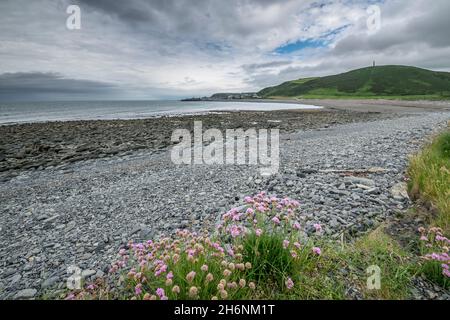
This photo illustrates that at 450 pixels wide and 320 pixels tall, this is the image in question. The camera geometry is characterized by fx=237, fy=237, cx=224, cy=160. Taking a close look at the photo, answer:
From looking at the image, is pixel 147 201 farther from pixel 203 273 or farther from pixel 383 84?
pixel 383 84

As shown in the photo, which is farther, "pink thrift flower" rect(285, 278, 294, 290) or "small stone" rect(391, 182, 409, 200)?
"small stone" rect(391, 182, 409, 200)

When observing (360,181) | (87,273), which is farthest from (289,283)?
(360,181)

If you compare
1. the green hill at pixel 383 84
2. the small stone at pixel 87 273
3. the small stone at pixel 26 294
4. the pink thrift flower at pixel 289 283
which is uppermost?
the green hill at pixel 383 84

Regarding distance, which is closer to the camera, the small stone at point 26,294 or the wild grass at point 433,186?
the small stone at point 26,294

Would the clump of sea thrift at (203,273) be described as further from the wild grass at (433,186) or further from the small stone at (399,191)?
the small stone at (399,191)

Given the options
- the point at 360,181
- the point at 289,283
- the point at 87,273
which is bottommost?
the point at 87,273

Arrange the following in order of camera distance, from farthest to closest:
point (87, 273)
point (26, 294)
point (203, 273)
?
point (87, 273) → point (26, 294) → point (203, 273)

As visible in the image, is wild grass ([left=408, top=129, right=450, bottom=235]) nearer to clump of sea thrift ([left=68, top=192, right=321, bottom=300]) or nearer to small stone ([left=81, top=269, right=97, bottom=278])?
clump of sea thrift ([left=68, top=192, right=321, bottom=300])

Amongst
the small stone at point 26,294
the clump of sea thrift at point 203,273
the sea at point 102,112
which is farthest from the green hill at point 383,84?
the small stone at point 26,294

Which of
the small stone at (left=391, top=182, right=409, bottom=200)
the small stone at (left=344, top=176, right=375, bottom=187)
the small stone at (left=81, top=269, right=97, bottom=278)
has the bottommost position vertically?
the small stone at (left=81, top=269, right=97, bottom=278)

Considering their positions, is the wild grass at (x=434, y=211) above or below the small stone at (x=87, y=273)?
above

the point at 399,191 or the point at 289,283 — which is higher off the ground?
the point at 399,191

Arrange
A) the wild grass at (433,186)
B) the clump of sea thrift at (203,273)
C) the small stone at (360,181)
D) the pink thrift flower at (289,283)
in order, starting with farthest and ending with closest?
the small stone at (360,181) < the wild grass at (433,186) < the pink thrift flower at (289,283) < the clump of sea thrift at (203,273)

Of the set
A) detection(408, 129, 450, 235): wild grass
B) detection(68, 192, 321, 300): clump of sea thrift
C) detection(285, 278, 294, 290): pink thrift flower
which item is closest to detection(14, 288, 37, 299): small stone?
detection(68, 192, 321, 300): clump of sea thrift
